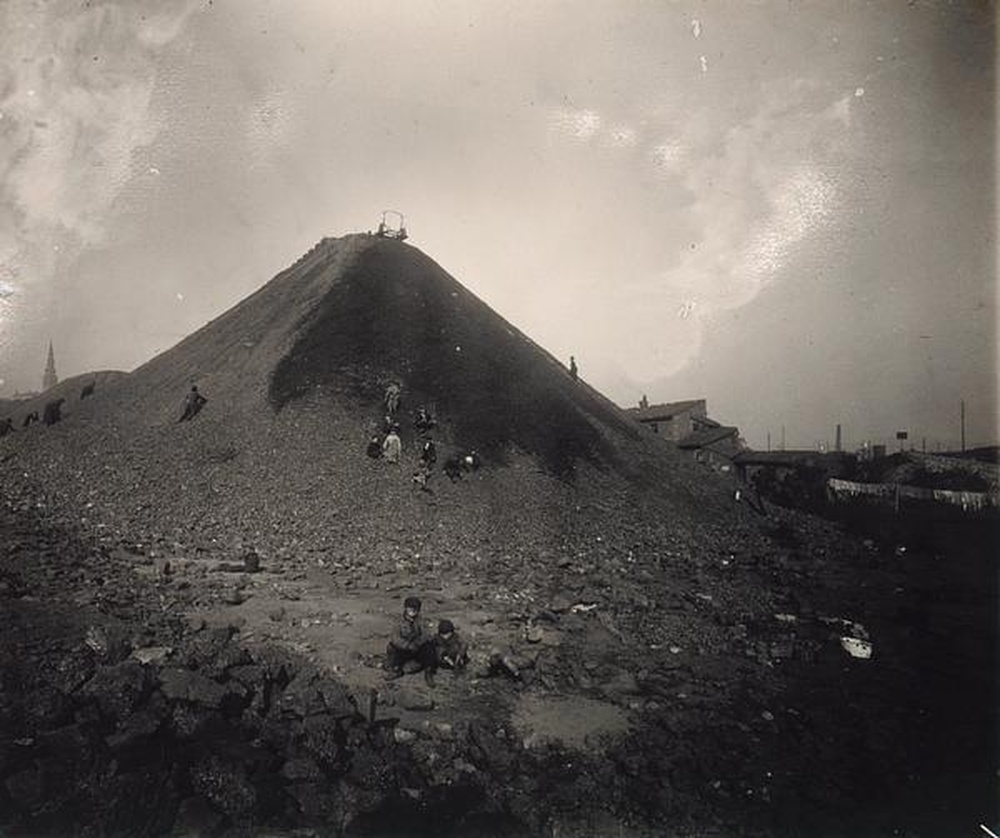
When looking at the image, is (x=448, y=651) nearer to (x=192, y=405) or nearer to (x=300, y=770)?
(x=300, y=770)

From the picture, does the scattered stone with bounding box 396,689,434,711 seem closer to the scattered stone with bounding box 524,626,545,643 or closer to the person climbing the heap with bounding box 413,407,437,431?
the scattered stone with bounding box 524,626,545,643

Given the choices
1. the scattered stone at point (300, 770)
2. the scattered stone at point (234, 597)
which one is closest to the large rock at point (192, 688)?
the scattered stone at point (300, 770)

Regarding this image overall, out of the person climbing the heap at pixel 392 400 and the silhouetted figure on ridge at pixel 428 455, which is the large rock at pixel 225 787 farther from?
the person climbing the heap at pixel 392 400

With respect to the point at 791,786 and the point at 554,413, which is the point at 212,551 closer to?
the point at 791,786

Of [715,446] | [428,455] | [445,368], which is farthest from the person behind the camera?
[715,446]

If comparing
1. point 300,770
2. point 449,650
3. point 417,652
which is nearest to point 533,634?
point 449,650
